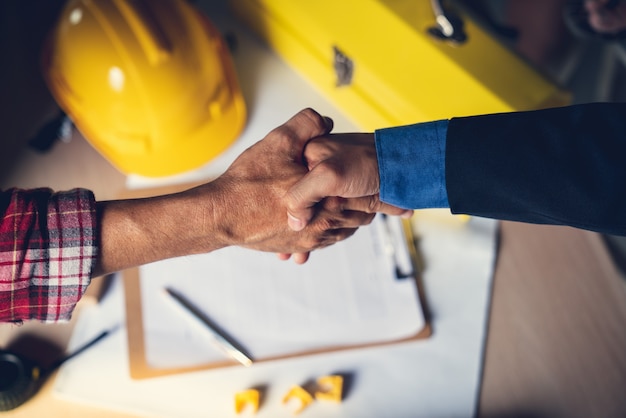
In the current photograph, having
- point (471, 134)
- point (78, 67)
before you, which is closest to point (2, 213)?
point (78, 67)

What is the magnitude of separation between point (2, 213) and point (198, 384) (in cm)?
29

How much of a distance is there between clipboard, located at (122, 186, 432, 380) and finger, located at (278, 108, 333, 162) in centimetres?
16

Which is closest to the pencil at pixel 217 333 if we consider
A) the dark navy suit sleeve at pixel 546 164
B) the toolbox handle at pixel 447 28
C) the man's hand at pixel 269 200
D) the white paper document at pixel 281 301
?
the white paper document at pixel 281 301

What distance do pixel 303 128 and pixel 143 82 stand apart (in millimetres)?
225

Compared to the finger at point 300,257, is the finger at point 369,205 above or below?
above

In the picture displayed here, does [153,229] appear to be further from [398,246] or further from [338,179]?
[398,246]

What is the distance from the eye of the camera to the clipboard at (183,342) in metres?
0.66

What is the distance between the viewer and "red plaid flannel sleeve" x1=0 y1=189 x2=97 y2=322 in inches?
21.0

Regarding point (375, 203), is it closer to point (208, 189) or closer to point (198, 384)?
point (208, 189)

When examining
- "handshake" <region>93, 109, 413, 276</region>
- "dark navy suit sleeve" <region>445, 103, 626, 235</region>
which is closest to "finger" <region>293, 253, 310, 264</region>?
"handshake" <region>93, 109, 413, 276</region>

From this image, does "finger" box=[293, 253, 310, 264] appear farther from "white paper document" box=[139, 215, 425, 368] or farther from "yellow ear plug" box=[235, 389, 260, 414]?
"yellow ear plug" box=[235, 389, 260, 414]

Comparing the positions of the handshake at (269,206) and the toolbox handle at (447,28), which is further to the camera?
the toolbox handle at (447,28)

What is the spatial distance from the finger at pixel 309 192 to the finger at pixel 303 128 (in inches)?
1.8

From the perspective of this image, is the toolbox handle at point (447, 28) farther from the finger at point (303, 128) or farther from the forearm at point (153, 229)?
the forearm at point (153, 229)
